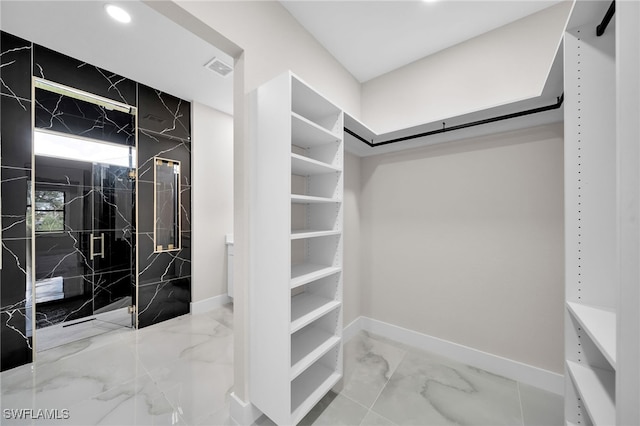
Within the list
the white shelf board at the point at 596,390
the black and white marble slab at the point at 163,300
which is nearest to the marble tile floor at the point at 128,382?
the black and white marble slab at the point at 163,300

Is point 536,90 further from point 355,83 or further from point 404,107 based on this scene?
point 355,83

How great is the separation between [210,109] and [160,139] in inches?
33.0

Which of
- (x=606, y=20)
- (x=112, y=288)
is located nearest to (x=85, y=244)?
(x=112, y=288)

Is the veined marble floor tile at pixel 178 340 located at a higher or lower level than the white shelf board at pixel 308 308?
lower

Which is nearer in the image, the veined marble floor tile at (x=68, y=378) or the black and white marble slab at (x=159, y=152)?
the veined marble floor tile at (x=68, y=378)

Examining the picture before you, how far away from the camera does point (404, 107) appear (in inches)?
94.8

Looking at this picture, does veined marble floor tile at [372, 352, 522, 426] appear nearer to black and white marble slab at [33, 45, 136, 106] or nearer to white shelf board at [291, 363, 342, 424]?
white shelf board at [291, 363, 342, 424]

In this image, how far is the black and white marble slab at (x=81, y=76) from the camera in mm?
2152

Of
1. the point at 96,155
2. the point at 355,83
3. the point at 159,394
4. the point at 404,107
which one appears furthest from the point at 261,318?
the point at 96,155

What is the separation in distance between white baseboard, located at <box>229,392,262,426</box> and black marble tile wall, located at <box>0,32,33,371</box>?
2099mm

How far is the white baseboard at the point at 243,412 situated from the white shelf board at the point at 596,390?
1566mm

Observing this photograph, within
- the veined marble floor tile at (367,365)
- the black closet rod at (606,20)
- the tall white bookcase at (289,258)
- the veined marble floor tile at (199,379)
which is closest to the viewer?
the black closet rod at (606,20)

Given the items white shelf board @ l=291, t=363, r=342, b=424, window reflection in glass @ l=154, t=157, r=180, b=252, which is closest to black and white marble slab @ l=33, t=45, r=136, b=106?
window reflection in glass @ l=154, t=157, r=180, b=252

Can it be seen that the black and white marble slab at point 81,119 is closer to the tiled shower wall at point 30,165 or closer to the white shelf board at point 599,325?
the tiled shower wall at point 30,165
